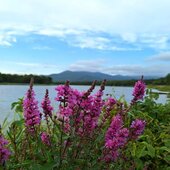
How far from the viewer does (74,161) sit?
323cm

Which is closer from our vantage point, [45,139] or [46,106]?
[46,106]

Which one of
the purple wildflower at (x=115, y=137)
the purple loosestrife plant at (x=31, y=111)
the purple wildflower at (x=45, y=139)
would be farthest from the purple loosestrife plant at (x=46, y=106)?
the purple wildflower at (x=115, y=137)

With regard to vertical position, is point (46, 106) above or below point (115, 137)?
above

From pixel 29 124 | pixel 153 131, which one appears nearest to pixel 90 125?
pixel 29 124

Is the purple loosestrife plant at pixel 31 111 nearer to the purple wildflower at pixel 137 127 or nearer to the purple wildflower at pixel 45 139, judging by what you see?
the purple wildflower at pixel 45 139

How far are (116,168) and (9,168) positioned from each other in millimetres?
1098

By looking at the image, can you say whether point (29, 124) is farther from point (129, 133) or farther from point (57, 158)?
point (129, 133)

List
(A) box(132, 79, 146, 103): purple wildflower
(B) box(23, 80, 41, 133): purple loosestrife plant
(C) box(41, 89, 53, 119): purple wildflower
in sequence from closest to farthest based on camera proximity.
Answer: (B) box(23, 80, 41, 133): purple loosestrife plant
(C) box(41, 89, 53, 119): purple wildflower
(A) box(132, 79, 146, 103): purple wildflower

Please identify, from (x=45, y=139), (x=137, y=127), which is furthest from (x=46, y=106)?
(x=137, y=127)

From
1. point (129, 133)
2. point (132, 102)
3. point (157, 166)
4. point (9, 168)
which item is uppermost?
point (132, 102)

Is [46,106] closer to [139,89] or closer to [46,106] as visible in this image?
[46,106]

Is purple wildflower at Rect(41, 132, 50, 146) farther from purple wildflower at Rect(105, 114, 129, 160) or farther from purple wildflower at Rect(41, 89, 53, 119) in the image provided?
purple wildflower at Rect(105, 114, 129, 160)

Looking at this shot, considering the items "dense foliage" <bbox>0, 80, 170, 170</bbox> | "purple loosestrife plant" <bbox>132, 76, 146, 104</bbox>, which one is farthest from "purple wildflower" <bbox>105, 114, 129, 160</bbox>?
"purple loosestrife plant" <bbox>132, 76, 146, 104</bbox>

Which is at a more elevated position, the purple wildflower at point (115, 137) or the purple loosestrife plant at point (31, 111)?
the purple loosestrife plant at point (31, 111)
